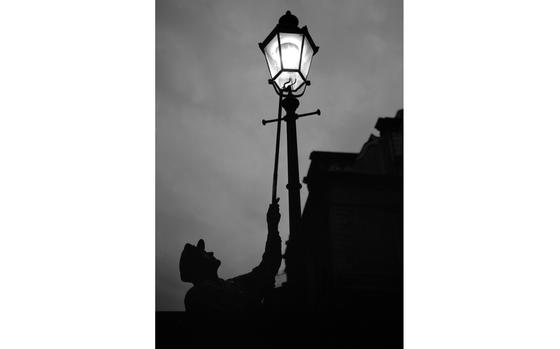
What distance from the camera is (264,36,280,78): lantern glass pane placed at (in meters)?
2.77

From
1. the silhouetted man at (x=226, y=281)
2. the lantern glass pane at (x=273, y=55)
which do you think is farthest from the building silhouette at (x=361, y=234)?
the lantern glass pane at (x=273, y=55)

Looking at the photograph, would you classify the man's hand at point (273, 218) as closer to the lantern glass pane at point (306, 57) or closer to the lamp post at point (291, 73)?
the lamp post at point (291, 73)

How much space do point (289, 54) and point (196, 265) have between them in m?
1.88

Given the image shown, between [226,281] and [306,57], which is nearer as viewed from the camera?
[306,57]

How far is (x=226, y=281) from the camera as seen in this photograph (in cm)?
331

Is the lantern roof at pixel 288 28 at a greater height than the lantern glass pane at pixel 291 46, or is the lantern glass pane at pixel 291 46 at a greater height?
the lantern roof at pixel 288 28

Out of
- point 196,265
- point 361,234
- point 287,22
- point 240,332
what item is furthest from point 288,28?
point 361,234

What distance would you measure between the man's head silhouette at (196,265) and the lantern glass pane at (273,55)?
5.23 feet

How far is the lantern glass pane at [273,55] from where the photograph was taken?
2770 millimetres

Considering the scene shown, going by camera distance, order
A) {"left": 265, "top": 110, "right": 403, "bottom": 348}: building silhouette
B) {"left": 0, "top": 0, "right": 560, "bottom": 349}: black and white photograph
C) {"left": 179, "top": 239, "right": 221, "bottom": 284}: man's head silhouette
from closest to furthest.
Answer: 1. {"left": 0, "top": 0, "right": 560, "bottom": 349}: black and white photograph
2. {"left": 179, "top": 239, "right": 221, "bottom": 284}: man's head silhouette
3. {"left": 265, "top": 110, "right": 403, "bottom": 348}: building silhouette

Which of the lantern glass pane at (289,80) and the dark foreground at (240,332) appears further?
the dark foreground at (240,332)

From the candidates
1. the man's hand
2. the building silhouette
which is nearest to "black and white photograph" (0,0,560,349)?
the man's hand

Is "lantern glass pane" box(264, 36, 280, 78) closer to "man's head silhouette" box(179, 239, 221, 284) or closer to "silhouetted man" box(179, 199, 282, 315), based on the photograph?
"silhouetted man" box(179, 199, 282, 315)

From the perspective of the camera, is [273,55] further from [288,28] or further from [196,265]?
[196,265]
